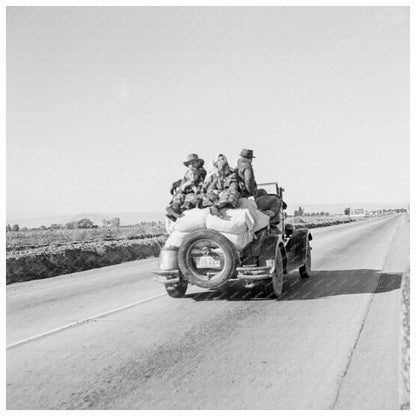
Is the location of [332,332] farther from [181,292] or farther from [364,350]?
[181,292]

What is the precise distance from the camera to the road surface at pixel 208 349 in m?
4.34

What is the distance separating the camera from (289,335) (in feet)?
21.1

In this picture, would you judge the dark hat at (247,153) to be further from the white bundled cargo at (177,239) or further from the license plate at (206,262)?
the license plate at (206,262)

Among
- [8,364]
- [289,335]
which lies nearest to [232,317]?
[289,335]

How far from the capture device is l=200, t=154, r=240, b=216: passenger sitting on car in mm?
8734

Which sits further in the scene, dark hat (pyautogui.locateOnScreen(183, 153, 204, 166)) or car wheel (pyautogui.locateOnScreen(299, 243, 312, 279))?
car wheel (pyautogui.locateOnScreen(299, 243, 312, 279))

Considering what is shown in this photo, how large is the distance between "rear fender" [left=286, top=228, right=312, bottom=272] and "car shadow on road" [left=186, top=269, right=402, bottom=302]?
504mm

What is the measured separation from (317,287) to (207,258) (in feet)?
10.1

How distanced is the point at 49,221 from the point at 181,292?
196392mm

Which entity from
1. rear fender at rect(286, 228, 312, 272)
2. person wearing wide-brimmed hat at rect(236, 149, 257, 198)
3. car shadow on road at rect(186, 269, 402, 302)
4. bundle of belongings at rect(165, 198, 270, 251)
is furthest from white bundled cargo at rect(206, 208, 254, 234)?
rear fender at rect(286, 228, 312, 272)

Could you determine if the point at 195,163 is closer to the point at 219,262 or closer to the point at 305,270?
the point at 219,262

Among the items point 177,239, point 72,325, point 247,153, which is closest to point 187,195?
point 177,239

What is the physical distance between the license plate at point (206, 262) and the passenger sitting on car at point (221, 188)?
798mm

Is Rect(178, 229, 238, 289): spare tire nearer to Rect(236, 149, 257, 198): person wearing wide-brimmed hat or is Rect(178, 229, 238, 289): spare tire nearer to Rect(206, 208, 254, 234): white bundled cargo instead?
Rect(206, 208, 254, 234): white bundled cargo
